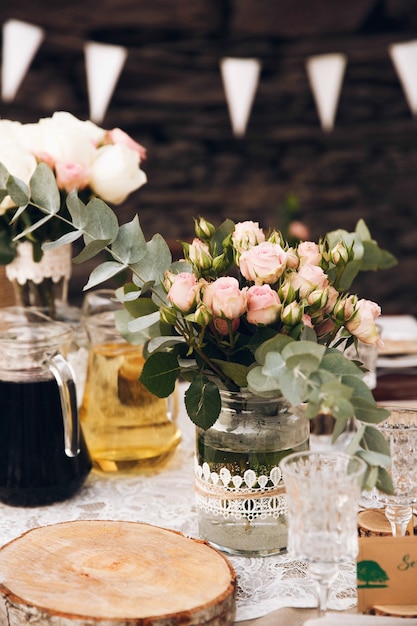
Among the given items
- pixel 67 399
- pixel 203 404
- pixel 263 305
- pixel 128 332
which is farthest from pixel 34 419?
pixel 263 305

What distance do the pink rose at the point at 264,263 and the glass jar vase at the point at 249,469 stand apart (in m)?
0.13

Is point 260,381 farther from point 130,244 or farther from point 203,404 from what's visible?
point 130,244

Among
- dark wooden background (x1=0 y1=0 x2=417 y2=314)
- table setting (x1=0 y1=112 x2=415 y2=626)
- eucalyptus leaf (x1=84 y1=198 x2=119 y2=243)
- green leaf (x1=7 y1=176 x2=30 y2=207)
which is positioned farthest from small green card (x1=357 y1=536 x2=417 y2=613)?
dark wooden background (x1=0 y1=0 x2=417 y2=314)

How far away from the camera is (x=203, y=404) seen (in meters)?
0.92

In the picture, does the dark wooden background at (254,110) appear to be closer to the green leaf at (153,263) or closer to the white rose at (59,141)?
the white rose at (59,141)

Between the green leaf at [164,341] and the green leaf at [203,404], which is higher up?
the green leaf at [164,341]

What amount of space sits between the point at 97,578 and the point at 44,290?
58cm

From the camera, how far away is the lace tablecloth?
2.88ft

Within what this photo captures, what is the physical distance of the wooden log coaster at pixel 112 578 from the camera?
77 cm

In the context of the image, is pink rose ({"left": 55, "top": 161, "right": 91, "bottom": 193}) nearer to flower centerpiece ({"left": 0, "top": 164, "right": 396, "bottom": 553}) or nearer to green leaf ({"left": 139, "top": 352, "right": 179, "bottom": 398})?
flower centerpiece ({"left": 0, "top": 164, "right": 396, "bottom": 553})

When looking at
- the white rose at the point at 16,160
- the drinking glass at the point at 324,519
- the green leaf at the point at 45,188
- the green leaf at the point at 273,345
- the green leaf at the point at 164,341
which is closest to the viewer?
the drinking glass at the point at 324,519

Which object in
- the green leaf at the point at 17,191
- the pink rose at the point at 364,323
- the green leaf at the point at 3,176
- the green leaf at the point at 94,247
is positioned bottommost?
the pink rose at the point at 364,323

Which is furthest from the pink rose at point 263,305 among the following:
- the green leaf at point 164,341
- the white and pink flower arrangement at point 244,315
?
the green leaf at point 164,341

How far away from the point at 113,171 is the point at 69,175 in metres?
0.07
